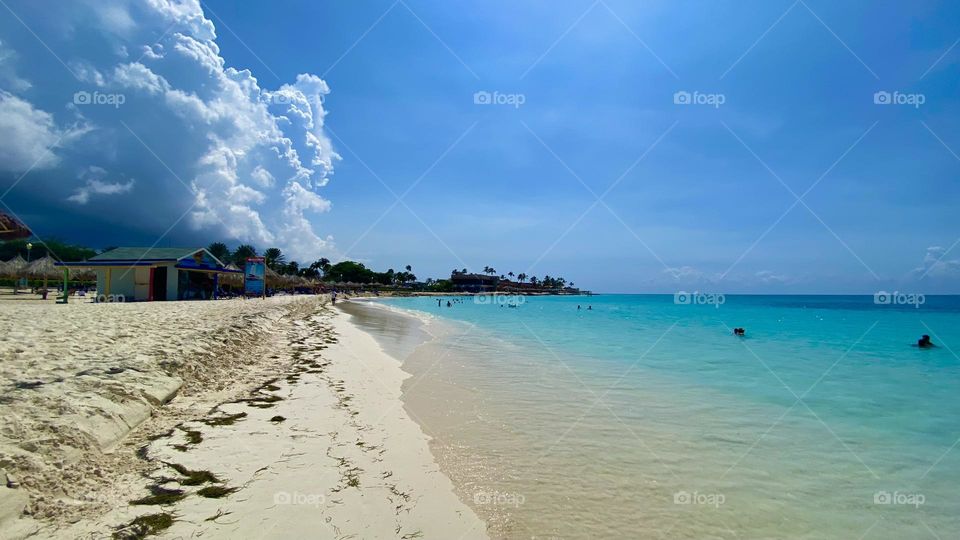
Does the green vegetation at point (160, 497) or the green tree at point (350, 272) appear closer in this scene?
the green vegetation at point (160, 497)

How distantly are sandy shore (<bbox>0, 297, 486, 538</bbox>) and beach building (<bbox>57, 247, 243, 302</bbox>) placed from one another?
69.6 ft

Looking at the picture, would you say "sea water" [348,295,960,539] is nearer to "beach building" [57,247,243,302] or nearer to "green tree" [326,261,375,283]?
"beach building" [57,247,243,302]

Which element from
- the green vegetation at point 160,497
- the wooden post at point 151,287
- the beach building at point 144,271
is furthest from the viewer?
the wooden post at point 151,287

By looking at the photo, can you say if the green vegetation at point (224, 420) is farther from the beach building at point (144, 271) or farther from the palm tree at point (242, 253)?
the palm tree at point (242, 253)

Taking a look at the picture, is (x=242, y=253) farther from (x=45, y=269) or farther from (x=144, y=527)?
(x=144, y=527)

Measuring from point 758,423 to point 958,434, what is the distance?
3.47 meters

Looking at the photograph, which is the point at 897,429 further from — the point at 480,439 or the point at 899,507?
the point at 480,439

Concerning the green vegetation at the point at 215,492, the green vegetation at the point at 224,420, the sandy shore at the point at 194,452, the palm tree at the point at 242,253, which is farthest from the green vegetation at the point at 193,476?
the palm tree at the point at 242,253

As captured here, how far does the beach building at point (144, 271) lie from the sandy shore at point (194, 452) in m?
21.2

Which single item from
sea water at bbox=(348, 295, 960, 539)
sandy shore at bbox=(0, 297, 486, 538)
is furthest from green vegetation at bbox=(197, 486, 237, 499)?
sea water at bbox=(348, 295, 960, 539)

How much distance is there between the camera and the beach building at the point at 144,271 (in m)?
26.7

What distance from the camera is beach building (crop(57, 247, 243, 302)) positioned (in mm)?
26719

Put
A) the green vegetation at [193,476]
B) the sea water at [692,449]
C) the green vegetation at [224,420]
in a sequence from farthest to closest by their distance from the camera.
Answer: the green vegetation at [224,420] < the sea water at [692,449] < the green vegetation at [193,476]

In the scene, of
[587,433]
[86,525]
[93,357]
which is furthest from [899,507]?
[93,357]
